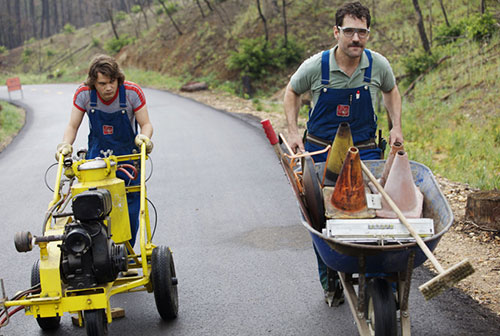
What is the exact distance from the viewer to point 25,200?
8.91m

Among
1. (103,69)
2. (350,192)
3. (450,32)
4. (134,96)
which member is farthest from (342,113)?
(450,32)

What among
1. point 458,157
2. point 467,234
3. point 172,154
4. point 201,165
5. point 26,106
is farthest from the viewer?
point 26,106

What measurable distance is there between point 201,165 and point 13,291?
523 centimetres

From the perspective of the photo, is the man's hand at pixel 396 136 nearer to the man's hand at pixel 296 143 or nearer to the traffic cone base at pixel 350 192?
the man's hand at pixel 296 143

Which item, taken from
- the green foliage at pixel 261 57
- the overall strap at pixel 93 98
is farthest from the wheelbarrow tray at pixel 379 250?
the green foliage at pixel 261 57

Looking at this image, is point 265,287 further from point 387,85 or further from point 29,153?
point 29,153

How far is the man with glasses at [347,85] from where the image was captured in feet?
14.7

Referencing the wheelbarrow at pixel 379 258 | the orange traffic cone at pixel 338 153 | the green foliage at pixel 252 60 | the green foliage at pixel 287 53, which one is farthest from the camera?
the green foliage at pixel 287 53

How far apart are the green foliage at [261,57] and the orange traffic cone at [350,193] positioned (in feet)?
64.4

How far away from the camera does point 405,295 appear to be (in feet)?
11.3

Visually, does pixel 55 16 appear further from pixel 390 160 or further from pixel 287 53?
pixel 390 160

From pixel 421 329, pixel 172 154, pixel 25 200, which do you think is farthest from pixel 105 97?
pixel 172 154

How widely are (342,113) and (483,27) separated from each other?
1193 cm

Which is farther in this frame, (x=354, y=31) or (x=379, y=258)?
(x=354, y=31)
